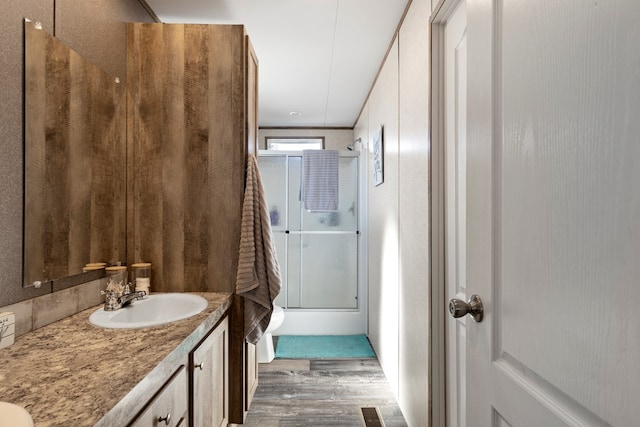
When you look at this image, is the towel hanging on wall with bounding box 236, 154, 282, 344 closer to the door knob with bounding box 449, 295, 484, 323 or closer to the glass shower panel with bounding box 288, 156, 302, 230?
the door knob with bounding box 449, 295, 484, 323

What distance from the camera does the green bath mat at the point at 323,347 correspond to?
297cm

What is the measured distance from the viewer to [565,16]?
575 mm

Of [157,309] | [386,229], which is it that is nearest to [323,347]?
[386,229]

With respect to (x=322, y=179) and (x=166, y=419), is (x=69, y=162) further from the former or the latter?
(x=322, y=179)

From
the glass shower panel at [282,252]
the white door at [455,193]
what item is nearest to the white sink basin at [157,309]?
the white door at [455,193]

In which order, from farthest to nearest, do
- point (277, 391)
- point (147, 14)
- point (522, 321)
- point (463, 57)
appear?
1. point (277, 391)
2. point (147, 14)
3. point (463, 57)
4. point (522, 321)

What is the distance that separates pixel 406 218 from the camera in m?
1.99

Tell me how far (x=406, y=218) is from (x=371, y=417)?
1225 millimetres

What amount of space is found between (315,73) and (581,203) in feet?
8.37

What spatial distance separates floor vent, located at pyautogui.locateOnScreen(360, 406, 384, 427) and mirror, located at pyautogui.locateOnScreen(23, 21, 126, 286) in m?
1.65

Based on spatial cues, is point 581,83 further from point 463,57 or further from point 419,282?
point 419,282

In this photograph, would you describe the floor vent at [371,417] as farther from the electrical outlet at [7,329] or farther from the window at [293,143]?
the window at [293,143]

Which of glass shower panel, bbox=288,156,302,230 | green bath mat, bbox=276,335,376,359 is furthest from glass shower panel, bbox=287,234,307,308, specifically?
green bath mat, bbox=276,335,376,359

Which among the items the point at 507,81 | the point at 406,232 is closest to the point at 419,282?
the point at 406,232
